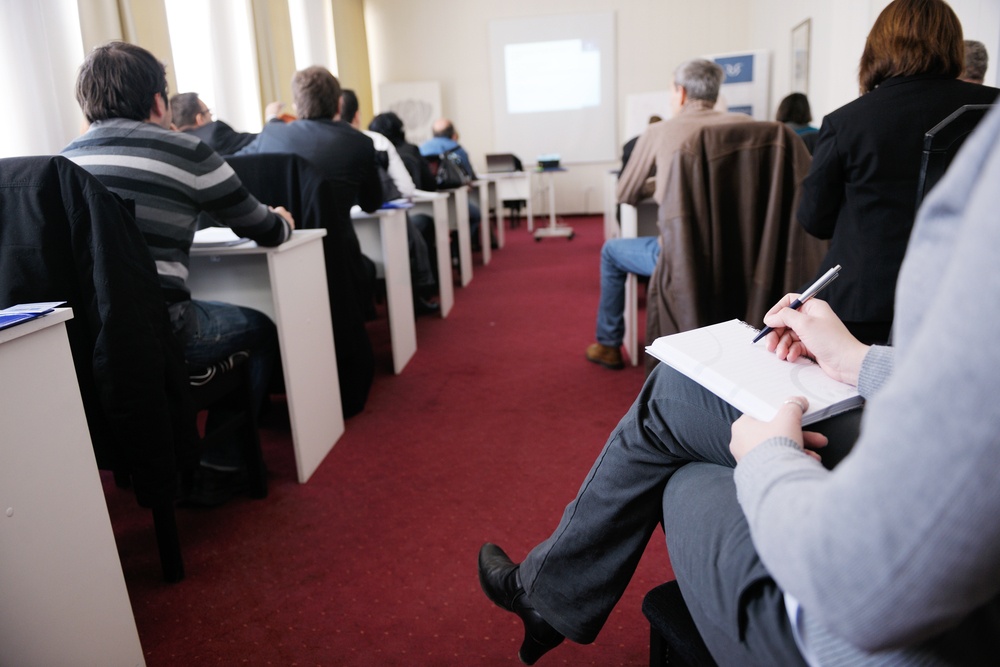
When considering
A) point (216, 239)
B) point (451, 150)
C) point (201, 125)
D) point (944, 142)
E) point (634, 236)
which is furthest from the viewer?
point (451, 150)

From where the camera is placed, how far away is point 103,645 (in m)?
1.12

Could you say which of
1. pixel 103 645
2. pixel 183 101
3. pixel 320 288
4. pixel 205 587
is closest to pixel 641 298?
pixel 320 288

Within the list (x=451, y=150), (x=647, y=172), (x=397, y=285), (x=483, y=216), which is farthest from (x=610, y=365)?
(x=451, y=150)

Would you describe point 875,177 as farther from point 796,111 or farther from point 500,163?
point 500,163

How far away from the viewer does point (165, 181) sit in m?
1.65

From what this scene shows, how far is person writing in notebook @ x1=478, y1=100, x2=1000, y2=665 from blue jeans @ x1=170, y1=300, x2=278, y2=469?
130cm

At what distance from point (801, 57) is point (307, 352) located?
505 cm

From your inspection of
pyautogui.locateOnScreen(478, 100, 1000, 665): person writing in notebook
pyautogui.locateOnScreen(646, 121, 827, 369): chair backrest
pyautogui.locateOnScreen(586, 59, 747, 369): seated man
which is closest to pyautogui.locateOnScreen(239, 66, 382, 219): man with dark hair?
pyautogui.locateOnScreen(586, 59, 747, 369): seated man

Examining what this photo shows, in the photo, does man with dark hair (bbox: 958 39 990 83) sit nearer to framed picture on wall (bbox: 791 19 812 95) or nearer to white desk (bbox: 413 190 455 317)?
white desk (bbox: 413 190 455 317)

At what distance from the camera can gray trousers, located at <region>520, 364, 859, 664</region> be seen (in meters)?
0.64

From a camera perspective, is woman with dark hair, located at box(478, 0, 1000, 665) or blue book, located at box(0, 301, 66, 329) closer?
woman with dark hair, located at box(478, 0, 1000, 665)

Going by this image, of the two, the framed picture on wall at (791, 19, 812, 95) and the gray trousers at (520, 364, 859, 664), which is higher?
the framed picture on wall at (791, 19, 812, 95)

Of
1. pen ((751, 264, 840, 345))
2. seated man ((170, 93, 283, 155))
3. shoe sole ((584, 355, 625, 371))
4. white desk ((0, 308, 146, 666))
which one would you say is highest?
seated man ((170, 93, 283, 155))

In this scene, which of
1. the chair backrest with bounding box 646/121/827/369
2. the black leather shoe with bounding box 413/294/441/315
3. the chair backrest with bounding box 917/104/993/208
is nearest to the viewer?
the chair backrest with bounding box 917/104/993/208
